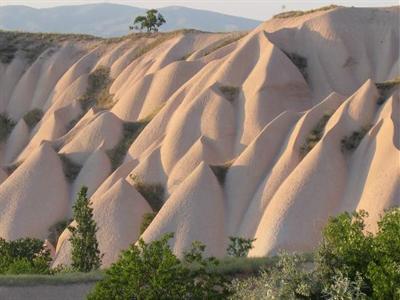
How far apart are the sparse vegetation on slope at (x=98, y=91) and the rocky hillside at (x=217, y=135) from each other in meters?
0.17

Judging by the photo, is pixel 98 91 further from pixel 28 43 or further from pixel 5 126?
pixel 28 43

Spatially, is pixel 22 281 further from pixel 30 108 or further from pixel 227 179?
pixel 30 108

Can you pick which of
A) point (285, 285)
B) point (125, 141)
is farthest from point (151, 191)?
point (285, 285)

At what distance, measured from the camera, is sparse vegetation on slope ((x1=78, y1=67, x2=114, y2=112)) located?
57188mm

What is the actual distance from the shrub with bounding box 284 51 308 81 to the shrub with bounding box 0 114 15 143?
77.6 ft

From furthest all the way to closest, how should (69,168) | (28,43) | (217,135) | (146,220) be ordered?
(28,43)
(69,168)
(217,135)
(146,220)

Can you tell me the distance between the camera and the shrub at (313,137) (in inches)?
1511

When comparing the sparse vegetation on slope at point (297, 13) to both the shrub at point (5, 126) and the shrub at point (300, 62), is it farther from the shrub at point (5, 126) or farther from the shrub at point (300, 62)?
the shrub at point (5, 126)

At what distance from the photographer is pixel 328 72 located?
1950 inches

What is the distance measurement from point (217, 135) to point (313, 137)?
688 centimetres

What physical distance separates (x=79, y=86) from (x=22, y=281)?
39361 millimetres

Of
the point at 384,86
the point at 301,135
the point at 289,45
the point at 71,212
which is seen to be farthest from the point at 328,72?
the point at 71,212

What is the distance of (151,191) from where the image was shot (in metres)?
41.4

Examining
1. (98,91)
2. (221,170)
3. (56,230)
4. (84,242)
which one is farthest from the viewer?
(98,91)
